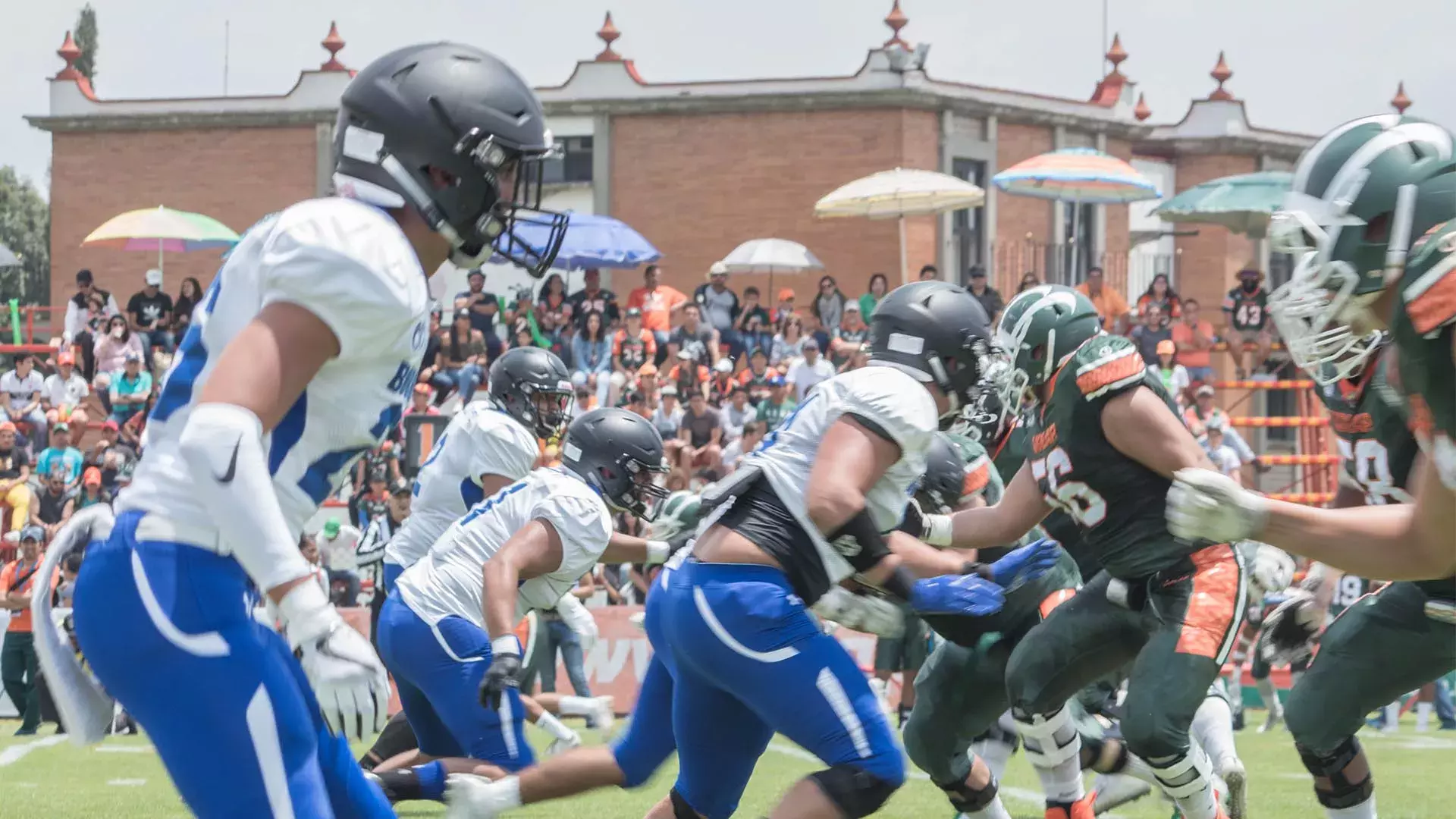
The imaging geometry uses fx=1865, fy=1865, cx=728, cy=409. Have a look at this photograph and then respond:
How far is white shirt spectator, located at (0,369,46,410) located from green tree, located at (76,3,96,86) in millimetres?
44819

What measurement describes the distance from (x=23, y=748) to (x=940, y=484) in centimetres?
760

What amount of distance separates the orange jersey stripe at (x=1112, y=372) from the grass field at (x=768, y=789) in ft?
9.05

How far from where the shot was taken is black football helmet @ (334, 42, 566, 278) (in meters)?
3.65

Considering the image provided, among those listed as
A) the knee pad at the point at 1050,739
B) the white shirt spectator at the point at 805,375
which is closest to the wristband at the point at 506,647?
the knee pad at the point at 1050,739

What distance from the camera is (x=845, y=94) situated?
28562mm

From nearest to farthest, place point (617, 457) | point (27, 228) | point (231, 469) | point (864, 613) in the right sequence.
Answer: point (231, 469), point (864, 613), point (617, 457), point (27, 228)

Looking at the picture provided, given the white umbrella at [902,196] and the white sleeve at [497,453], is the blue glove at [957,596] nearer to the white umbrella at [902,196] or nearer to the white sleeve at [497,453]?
the white sleeve at [497,453]

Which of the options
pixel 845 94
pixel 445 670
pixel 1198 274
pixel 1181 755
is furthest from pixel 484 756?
pixel 1198 274

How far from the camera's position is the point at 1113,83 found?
3134 cm

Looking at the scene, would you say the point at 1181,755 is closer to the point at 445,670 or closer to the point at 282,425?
the point at 445,670

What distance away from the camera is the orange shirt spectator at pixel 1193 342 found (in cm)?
2036

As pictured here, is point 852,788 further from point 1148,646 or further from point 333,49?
point 333,49

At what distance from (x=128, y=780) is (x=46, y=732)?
424cm

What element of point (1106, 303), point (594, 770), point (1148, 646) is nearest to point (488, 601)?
point (594, 770)
